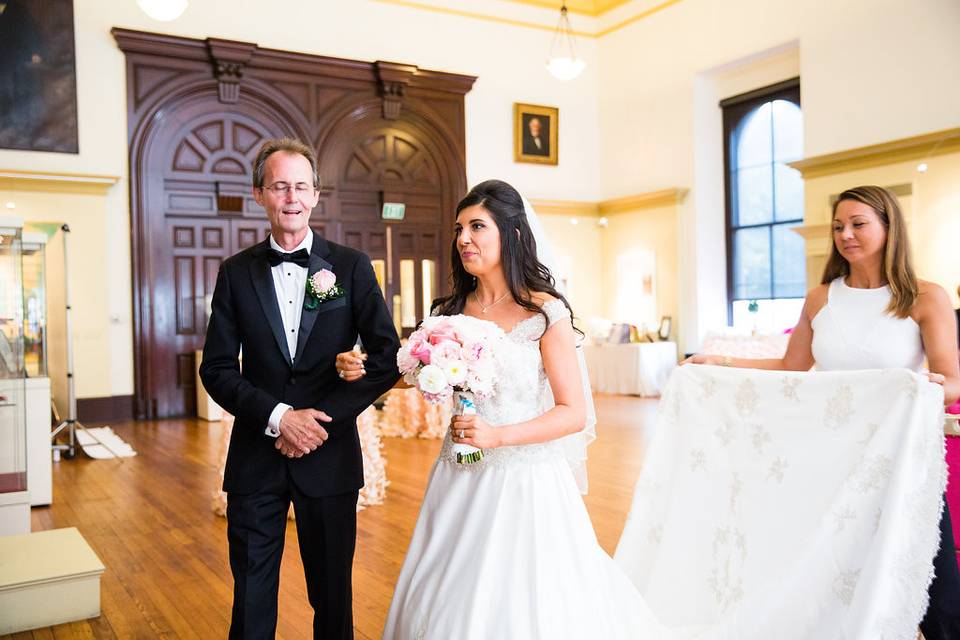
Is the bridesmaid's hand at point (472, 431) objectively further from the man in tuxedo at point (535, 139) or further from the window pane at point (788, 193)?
the man in tuxedo at point (535, 139)

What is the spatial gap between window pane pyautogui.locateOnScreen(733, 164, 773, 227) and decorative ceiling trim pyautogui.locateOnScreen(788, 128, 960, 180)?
5.69 feet

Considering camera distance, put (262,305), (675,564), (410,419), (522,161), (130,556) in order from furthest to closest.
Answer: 1. (522,161)
2. (410,419)
3. (130,556)
4. (675,564)
5. (262,305)

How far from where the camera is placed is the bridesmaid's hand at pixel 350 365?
2.35m

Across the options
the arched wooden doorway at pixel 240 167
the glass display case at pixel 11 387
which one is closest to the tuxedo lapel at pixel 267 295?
the glass display case at pixel 11 387

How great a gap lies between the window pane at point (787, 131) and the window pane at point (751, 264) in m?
1.18

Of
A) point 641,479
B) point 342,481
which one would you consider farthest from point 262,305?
point 641,479

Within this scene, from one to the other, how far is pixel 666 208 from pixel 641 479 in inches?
429

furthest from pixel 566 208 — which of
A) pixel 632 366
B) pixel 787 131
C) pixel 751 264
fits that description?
pixel 787 131

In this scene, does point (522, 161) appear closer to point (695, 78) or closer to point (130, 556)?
point (695, 78)

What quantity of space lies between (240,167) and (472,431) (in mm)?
10335

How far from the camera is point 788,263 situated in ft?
41.4

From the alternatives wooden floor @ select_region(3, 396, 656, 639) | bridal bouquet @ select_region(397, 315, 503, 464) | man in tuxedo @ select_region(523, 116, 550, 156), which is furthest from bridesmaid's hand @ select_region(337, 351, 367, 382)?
man in tuxedo @ select_region(523, 116, 550, 156)

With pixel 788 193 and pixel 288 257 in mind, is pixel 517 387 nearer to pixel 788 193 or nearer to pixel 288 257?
pixel 288 257

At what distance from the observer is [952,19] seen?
9602 millimetres
